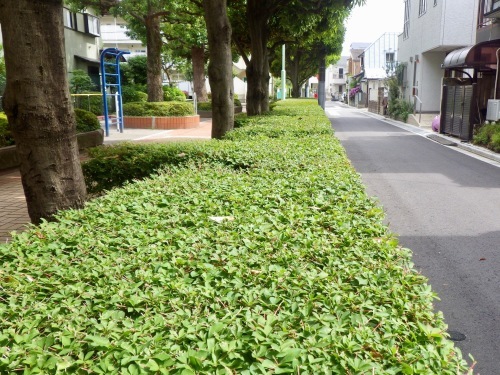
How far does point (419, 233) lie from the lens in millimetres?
6754

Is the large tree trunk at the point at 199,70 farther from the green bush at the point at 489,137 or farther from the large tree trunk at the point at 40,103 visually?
the large tree trunk at the point at 40,103

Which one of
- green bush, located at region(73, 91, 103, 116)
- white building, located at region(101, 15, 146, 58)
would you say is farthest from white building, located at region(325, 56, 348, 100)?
green bush, located at region(73, 91, 103, 116)

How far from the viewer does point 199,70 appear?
34312 millimetres

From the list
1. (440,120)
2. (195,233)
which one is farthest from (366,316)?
(440,120)

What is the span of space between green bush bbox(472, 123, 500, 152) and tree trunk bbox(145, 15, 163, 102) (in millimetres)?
14087

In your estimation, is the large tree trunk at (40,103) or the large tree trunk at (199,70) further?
the large tree trunk at (199,70)

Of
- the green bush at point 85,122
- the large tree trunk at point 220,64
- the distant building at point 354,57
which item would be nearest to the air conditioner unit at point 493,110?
the large tree trunk at point 220,64

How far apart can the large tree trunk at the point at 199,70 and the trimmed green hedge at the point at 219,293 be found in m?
31.0

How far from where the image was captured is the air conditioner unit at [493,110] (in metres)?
16.7

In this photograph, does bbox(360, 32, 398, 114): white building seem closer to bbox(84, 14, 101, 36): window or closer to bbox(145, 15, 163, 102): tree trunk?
bbox(84, 14, 101, 36): window

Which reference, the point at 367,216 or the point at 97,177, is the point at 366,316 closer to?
the point at 367,216

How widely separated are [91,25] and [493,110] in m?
24.0

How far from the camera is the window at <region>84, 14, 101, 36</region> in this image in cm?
3075

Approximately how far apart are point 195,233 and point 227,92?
8.02m
